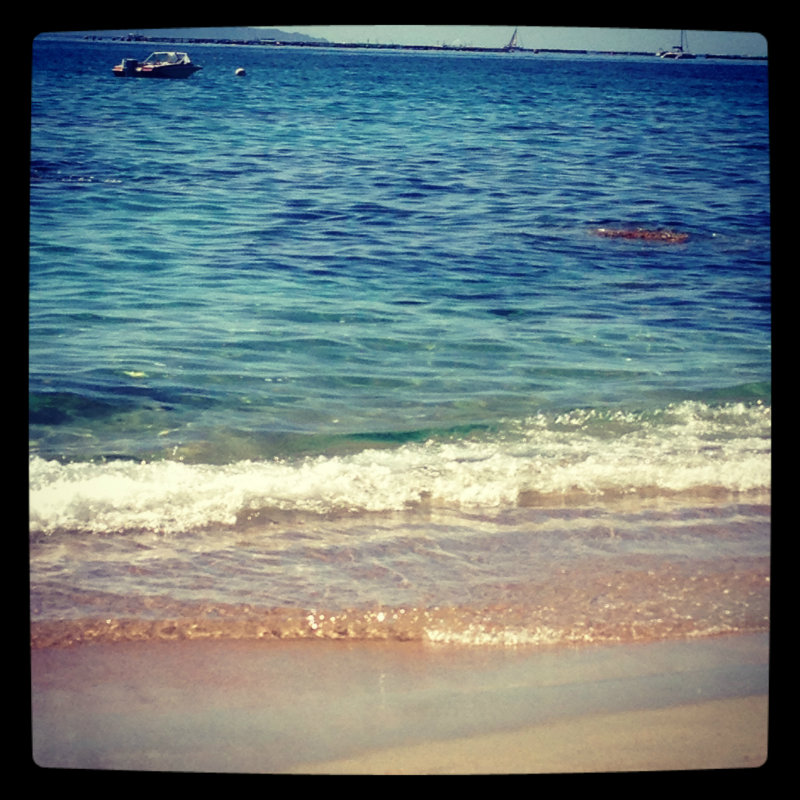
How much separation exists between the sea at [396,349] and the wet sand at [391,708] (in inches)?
3.2

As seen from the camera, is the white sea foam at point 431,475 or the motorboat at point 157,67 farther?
the motorboat at point 157,67

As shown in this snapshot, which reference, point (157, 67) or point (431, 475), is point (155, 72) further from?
Answer: point (431, 475)

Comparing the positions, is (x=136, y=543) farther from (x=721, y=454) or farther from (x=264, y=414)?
(x=721, y=454)

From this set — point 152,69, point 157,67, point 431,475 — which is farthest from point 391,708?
point 152,69

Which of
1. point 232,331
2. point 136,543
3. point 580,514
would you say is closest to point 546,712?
point 580,514

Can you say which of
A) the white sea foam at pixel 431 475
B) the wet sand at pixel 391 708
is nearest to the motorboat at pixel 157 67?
the white sea foam at pixel 431 475

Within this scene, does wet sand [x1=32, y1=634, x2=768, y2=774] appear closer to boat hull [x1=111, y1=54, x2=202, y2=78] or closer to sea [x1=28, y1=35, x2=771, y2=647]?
sea [x1=28, y1=35, x2=771, y2=647]

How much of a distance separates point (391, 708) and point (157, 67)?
314 centimetres

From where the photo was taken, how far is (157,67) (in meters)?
3.77

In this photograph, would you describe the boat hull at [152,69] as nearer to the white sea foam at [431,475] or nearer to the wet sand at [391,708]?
the white sea foam at [431,475]

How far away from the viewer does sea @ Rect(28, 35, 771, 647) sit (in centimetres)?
231

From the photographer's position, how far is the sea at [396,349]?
7.57 ft

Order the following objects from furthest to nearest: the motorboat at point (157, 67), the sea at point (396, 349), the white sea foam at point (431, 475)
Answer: the motorboat at point (157, 67)
the white sea foam at point (431, 475)
the sea at point (396, 349)

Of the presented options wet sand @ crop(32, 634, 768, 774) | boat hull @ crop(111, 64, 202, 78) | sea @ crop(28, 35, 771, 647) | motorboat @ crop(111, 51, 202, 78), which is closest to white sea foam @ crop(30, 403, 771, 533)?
sea @ crop(28, 35, 771, 647)
